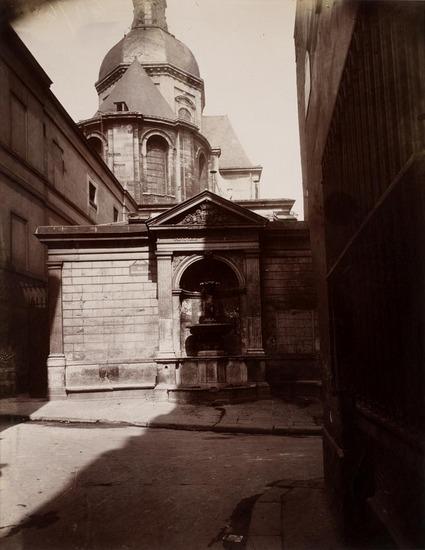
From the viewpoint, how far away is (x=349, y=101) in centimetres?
317

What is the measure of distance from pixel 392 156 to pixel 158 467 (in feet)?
17.2

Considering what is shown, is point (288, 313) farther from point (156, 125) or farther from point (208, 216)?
point (156, 125)

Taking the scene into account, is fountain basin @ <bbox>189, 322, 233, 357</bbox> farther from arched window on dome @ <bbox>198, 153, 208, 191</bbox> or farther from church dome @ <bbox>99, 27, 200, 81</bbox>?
church dome @ <bbox>99, 27, 200, 81</bbox>

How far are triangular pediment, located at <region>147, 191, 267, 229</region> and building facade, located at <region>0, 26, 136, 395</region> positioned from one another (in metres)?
4.91

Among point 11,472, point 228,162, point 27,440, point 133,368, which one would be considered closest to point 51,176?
point 133,368

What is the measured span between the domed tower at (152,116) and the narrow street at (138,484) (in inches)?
916

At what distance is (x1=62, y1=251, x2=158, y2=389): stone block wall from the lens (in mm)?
14164

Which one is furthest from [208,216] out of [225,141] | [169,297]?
[225,141]

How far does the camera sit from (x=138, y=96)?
31828 millimetres

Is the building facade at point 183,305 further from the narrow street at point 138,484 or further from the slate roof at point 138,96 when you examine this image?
the slate roof at point 138,96

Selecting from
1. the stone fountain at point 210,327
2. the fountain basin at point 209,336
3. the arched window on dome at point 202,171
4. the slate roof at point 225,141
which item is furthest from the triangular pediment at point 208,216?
the slate roof at point 225,141

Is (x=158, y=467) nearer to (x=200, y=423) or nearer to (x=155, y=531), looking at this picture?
(x=155, y=531)

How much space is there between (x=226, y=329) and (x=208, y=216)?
343cm

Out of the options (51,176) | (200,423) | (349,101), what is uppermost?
(51,176)
